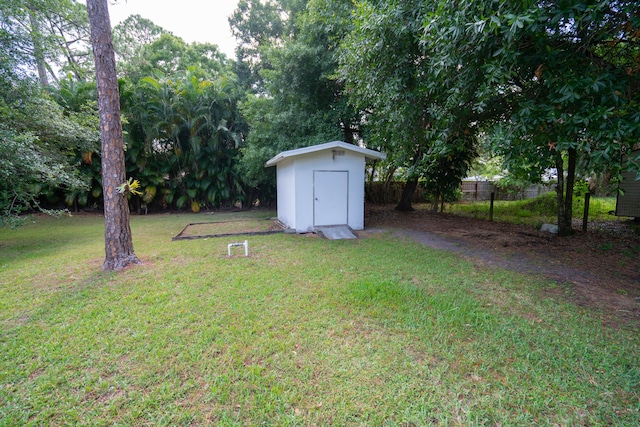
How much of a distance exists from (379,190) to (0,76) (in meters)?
14.1

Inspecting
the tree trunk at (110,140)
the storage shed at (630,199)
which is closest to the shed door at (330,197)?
the tree trunk at (110,140)

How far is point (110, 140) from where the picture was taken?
4.66 metres

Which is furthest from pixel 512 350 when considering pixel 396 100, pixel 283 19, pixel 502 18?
pixel 283 19

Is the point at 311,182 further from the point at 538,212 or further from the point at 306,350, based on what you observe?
the point at 538,212

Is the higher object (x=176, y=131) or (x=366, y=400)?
(x=176, y=131)

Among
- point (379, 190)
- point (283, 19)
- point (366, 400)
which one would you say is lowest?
point (366, 400)

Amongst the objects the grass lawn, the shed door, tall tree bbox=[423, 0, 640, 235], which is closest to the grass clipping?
the shed door

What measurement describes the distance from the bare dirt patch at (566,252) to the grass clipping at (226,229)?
3257 mm

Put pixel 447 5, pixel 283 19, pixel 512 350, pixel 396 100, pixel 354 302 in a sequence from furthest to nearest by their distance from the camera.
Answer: pixel 283 19 → pixel 396 100 → pixel 354 302 → pixel 447 5 → pixel 512 350

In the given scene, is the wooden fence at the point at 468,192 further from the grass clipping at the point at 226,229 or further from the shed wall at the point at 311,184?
the shed wall at the point at 311,184

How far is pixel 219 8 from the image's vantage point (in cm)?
1738

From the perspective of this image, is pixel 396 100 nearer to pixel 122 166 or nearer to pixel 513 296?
pixel 513 296

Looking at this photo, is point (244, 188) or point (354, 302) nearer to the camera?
point (354, 302)

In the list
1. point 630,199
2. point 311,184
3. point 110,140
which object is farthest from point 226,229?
point 630,199
